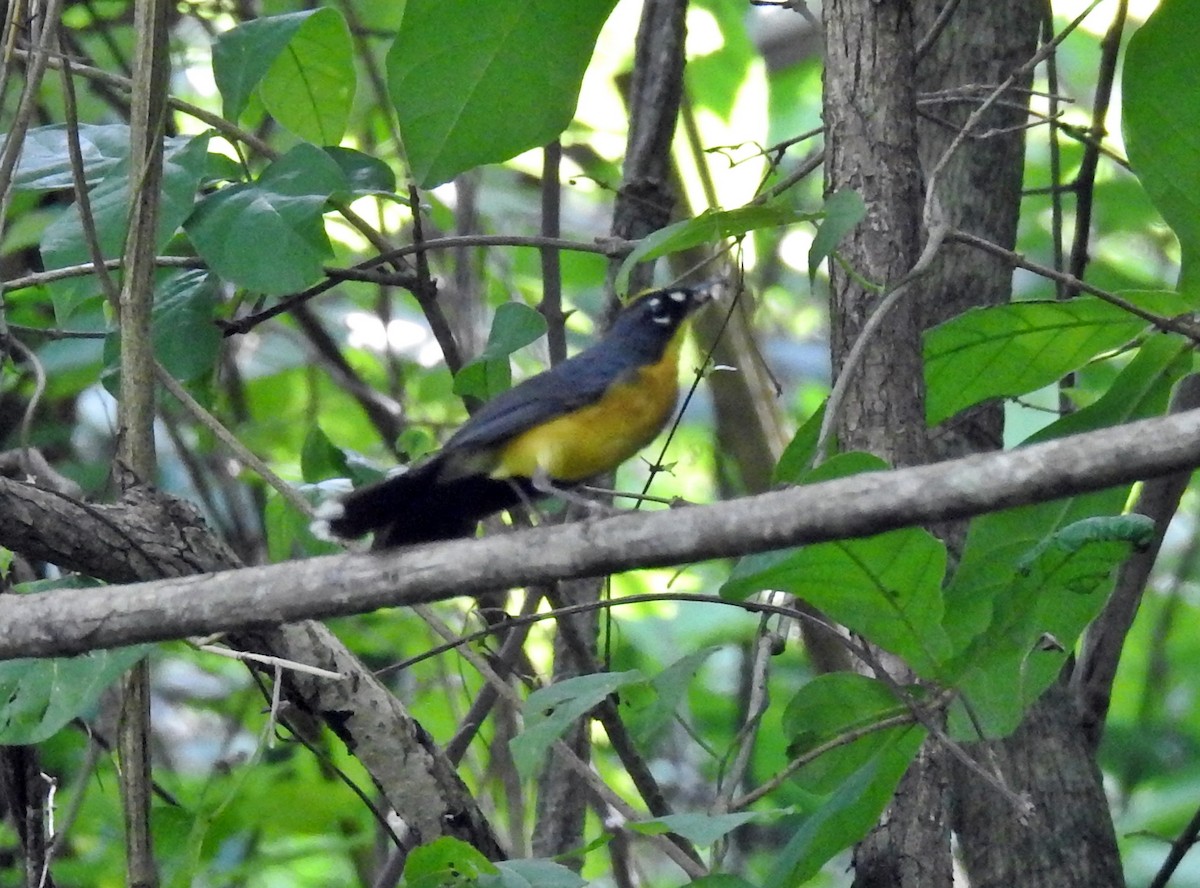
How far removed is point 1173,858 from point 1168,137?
134 cm

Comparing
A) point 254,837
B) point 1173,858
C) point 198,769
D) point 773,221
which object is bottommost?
point 198,769

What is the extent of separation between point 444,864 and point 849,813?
1.69 ft

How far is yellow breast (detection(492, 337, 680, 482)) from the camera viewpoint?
8.83 ft

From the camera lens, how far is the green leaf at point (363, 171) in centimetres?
261

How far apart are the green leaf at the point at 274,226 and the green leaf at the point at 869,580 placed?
0.99 meters

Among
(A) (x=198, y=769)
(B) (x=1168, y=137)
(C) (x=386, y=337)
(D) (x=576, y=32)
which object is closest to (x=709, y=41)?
(C) (x=386, y=337)

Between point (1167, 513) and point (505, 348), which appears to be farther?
point (1167, 513)

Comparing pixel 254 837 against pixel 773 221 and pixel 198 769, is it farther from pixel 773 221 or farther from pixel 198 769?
pixel 773 221

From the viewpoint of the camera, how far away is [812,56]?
593 cm

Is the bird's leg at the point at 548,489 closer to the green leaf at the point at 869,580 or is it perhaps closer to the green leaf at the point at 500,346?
the green leaf at the point at 500,346

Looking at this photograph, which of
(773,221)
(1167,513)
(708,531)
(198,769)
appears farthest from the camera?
(198,769)

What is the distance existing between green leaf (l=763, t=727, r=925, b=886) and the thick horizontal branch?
18.2 inches

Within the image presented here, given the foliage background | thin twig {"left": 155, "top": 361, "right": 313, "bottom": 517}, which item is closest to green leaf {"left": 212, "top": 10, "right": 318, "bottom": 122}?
the foliage background

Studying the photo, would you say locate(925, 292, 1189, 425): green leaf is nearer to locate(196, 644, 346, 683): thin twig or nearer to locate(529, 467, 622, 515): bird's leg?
locate(529, 467, 622, 515): bird's leg
